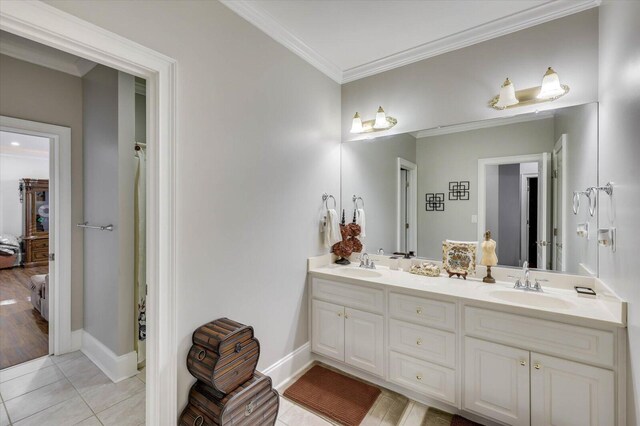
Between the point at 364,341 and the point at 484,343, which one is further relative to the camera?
the point at 364,341

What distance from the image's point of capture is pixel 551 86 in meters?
1.80

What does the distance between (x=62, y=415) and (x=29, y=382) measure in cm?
63

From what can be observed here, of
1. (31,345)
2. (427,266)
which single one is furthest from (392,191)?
(31,345)

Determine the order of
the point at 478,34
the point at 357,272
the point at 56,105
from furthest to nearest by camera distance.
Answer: the point at 357,272
the point at 56,105
the point at 478,34

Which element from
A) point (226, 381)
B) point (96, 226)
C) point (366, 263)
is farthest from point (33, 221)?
point (366, 263)

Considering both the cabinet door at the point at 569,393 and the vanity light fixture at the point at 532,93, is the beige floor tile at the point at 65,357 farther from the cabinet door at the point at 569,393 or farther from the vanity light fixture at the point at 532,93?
the vanity light fixture at the point at 532,93

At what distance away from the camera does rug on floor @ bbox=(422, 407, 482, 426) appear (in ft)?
5.79

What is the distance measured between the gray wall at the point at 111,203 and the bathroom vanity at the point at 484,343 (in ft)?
5.19

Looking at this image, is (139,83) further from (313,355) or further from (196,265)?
(313,355)

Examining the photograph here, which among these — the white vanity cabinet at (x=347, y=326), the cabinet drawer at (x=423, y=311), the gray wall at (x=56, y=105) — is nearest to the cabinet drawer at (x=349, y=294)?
the white vanity cabinet at (x=347, y=326)

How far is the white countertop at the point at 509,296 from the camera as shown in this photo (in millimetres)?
1400

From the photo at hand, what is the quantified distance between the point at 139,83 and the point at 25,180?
6292 mm

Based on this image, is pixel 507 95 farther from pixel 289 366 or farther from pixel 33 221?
pixel 33 221

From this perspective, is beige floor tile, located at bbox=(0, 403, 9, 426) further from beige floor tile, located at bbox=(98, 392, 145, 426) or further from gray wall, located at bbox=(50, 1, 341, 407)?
gray wall, located at bbox=(50, 1, 341, 407)
